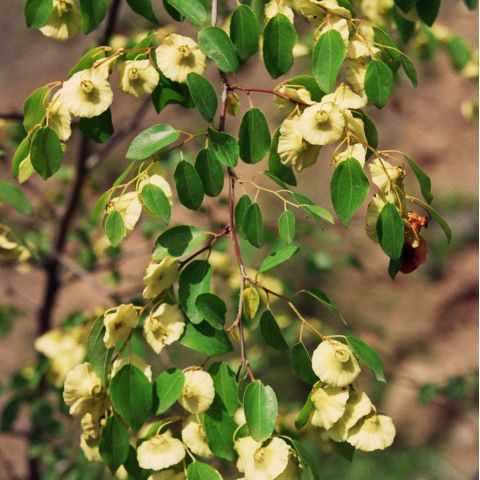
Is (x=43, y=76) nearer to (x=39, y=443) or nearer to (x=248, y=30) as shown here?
(x=39, y=443)

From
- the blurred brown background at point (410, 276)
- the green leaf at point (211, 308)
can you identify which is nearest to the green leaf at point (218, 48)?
the green leaf at point (211, 308)

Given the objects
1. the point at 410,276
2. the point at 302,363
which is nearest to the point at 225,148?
the point at 302,363

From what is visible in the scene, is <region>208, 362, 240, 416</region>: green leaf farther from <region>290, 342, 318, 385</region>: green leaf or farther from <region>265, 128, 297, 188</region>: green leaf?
<region>265, 128, 297, 188</region>: green leaf

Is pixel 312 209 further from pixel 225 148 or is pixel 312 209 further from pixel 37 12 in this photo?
pixel 37 12

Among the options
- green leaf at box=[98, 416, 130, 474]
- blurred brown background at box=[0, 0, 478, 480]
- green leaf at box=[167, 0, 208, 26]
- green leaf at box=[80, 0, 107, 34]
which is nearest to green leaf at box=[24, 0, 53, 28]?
green leaf at box=[80, 0, 107, 34]

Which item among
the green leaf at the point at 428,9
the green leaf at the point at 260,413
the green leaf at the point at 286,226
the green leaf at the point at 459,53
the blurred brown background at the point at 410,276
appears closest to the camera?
the green leaf at the point at 260,413

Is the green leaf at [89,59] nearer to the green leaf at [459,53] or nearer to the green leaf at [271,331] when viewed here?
the green leaf at [271,331]
